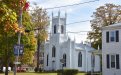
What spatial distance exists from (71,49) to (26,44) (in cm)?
4358

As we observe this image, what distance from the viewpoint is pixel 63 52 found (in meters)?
91.1

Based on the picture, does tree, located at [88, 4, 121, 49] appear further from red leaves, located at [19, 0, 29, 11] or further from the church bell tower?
red leaves, located at [19, 0, 29, 11]

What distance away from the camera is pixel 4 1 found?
12242mm

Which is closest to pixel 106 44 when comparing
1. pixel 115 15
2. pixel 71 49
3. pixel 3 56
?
pixel 3 56

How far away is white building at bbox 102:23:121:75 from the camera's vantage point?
4138 centimetres

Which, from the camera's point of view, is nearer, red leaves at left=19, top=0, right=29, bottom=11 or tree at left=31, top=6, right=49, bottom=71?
red leaves at left=19, top=0, right=29, bottom=11

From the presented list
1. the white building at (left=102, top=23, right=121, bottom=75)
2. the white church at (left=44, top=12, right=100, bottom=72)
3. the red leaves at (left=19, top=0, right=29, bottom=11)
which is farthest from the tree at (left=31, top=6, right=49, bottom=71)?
the red leaves at (left=19, top=0, right=29, bottom=11)

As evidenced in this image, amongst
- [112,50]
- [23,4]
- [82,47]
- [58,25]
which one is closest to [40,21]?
[58,25]

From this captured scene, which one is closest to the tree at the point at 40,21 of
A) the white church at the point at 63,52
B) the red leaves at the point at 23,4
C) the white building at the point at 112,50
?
the white church at the point at 63,52

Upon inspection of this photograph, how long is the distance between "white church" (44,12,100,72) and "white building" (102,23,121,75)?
46.1m

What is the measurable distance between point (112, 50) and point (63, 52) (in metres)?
49.2

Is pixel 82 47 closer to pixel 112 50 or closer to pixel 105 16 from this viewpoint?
pixel 105 16

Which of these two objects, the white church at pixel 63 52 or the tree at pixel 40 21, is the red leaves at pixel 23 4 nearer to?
the tree at pixel 40 21

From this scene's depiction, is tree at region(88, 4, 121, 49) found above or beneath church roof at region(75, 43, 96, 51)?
above
